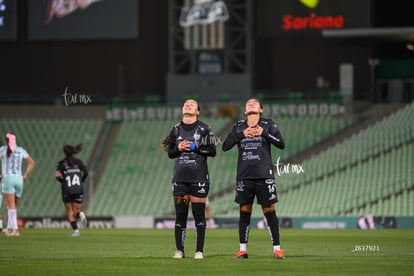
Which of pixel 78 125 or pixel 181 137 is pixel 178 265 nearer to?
pixel 181 137

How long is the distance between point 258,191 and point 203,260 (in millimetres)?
1387

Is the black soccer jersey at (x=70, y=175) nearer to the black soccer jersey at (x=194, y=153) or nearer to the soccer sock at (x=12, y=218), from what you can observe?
the soccer sock at (x=12, y=218)

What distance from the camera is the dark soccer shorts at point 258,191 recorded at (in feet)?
58.8

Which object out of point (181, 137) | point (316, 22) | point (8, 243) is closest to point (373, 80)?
point (316, 22)

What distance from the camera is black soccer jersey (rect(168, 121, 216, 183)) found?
18.1 metres

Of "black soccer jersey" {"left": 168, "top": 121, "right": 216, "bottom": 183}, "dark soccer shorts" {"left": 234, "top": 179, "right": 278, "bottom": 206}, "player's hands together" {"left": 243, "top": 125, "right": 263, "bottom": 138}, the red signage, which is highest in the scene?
the red signage

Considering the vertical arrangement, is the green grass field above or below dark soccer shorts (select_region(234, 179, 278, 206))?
below

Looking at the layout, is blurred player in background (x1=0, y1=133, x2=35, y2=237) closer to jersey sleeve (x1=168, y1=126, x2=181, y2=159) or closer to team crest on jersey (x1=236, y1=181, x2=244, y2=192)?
jersey sleeve (x1=168, y1=126, x2=181, y2=159)

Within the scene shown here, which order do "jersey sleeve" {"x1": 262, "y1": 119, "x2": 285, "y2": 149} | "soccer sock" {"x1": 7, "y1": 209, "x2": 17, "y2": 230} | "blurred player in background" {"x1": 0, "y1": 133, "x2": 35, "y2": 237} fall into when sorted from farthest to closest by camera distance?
"soccer sock" {"x1": 7, "y1": 209, "x2": 17, "y2": 230}, "blurred player in background" {"x1": 0, "y1": 133, "x2": 35, "y2": 237}, "jersey sleeve" {"x1": 262, "y1": 119, "x2": 285, "y2": 149}

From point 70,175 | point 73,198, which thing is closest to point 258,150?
point 70,175

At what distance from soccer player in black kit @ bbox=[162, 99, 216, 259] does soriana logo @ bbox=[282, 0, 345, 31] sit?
29.6 meters

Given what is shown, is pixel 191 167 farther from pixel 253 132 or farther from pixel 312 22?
pixel 312 22

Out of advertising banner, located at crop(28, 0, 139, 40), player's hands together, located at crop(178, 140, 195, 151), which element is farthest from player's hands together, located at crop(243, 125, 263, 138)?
advertising banner, located at crop(28, 0, 139, 40)

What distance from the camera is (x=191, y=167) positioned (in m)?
18.2
